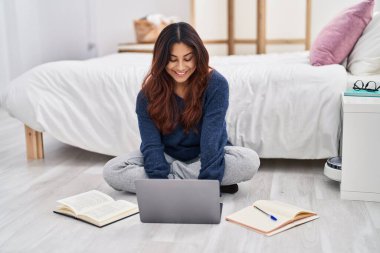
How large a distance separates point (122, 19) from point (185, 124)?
3611 millimetres

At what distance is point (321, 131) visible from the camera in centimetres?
239

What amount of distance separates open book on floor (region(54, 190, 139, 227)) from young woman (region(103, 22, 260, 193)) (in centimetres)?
17

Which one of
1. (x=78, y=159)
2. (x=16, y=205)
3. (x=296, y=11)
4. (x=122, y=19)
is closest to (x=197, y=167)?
(x=16, y=205)

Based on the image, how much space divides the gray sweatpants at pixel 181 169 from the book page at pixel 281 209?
8.5 inches

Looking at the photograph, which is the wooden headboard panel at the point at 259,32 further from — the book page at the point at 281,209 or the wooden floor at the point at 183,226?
the book page at the point at 281,209

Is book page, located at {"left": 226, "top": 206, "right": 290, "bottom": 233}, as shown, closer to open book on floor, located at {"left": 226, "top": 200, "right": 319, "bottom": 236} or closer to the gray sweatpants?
open book on floor, located at {"left": 226, "top": 200, "right": 319, "bottom": 236}

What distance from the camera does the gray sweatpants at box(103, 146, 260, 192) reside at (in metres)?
2.11

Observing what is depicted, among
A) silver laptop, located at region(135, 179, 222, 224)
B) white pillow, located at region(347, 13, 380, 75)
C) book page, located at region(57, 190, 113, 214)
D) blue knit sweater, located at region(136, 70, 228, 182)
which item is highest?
white pillow, located at region(347, 13, 380, 75)

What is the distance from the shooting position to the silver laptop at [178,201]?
1.74m

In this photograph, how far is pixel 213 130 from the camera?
199cm

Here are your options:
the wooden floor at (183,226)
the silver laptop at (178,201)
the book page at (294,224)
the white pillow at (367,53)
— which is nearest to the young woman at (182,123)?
the wooden floor at (183,226)

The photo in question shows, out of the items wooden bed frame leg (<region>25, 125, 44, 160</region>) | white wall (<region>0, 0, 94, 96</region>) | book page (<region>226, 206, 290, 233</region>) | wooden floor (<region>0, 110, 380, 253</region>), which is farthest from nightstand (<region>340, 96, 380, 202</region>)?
white wall (<region>0, 0, 94, 96</region>)

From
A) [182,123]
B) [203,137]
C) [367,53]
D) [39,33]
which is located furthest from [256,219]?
[39,33]

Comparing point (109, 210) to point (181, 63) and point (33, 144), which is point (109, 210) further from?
point (33, 144)
